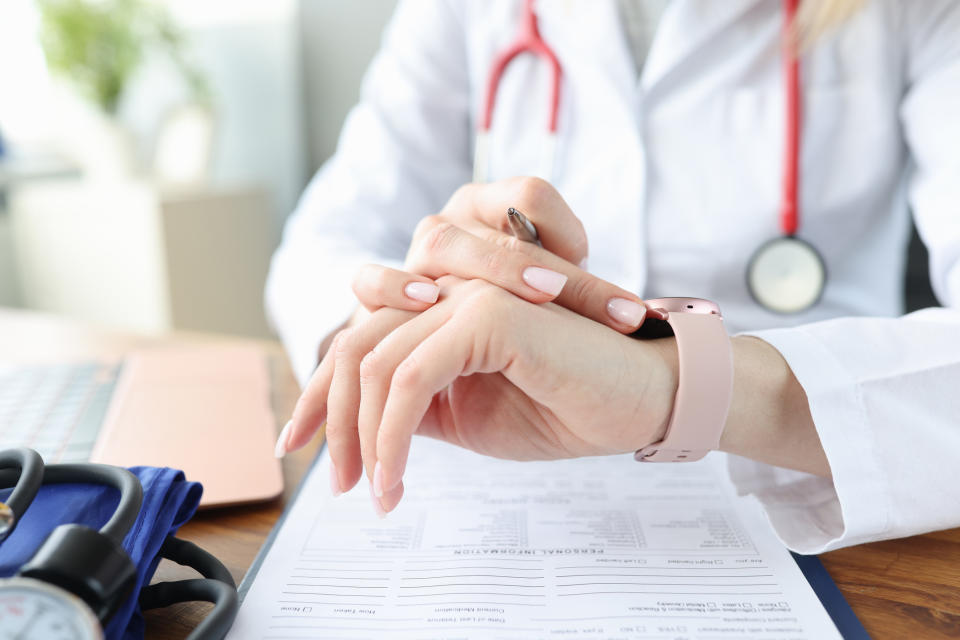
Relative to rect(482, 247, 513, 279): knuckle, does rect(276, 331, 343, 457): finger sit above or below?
below

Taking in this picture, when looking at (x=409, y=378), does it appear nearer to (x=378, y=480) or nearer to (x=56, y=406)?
(x=378, y=480)

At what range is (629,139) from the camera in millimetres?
759

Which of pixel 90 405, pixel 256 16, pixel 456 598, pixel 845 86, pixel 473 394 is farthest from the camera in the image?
pixel 256 16

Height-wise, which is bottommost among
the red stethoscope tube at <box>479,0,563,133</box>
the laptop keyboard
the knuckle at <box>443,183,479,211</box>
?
the laptop keyboard

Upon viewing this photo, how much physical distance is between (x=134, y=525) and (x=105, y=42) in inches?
75.0

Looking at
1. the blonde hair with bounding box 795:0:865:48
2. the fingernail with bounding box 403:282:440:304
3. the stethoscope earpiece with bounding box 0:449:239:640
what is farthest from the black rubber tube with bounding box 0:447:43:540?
the blonde hair with bounding box 795:0:865:48

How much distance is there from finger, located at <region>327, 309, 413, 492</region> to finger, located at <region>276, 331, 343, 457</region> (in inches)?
0.4

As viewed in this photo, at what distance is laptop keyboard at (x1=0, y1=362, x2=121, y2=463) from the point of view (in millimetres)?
541

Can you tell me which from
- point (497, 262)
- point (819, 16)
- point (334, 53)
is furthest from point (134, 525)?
point (334, 53)

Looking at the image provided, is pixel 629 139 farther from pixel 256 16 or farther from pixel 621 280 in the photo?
pixel 256 16

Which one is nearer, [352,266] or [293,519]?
[293,519]

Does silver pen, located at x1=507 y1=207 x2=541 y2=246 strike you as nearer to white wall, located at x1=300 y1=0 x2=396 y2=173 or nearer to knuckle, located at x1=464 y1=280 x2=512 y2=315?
knuckle, located at x1=464 y1=280 x2=512 y2=315

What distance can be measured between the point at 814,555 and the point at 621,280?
39 centimetres

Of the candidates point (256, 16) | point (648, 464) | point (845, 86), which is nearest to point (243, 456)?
point (648, 464)
